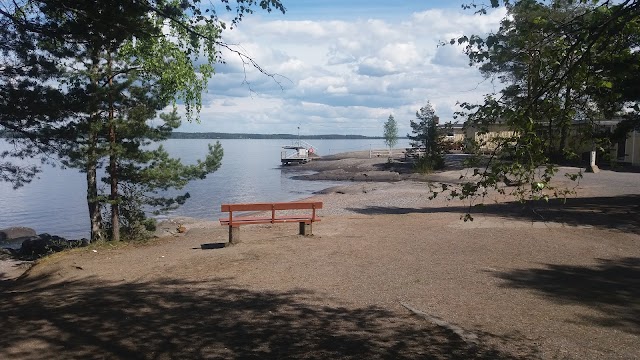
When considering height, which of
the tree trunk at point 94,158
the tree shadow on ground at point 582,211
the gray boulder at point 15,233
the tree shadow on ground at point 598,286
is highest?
the tree trunk at point 94,158

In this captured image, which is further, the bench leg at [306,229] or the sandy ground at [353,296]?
the bench leg at [306,229]

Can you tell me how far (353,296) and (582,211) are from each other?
1044 centimetres

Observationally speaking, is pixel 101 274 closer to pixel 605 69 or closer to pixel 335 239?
pixel 335 239

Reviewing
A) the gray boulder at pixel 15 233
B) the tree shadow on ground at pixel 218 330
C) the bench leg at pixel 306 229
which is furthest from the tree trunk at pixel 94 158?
the gray boulder at pixel 15 233

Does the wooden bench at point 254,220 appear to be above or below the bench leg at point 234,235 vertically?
above

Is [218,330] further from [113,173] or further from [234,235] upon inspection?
[113,173]

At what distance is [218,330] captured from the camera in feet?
18.1

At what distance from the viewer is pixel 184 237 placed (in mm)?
15789

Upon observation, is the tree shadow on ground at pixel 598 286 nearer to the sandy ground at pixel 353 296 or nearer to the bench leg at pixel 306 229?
the sandy ground at pixel 353 296

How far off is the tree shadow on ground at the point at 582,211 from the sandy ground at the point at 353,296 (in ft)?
0.51

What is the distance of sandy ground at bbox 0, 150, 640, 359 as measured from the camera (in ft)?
16.5

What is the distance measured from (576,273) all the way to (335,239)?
17.1 feet

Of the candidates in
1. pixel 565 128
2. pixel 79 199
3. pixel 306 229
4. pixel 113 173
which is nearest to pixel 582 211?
pixel 306 229

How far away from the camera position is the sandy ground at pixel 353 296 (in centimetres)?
504
